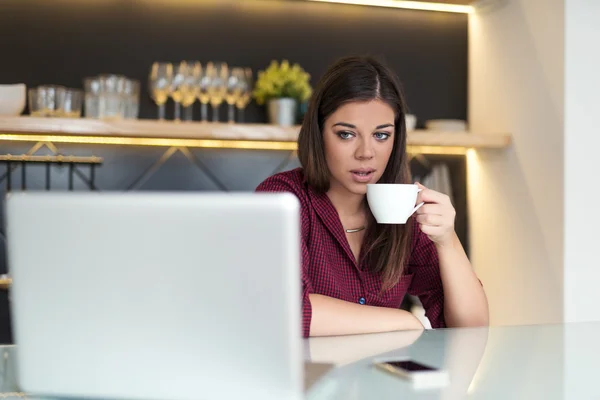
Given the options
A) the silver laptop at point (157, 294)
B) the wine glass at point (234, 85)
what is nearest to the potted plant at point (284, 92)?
the wine glass at point (234, 85)

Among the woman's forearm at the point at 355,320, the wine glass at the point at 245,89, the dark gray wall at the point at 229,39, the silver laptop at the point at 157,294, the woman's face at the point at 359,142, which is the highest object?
the dark gray wall at the point at 229,39

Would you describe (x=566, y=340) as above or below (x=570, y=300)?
above

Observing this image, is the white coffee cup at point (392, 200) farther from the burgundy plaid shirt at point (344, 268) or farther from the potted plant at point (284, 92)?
the potted plant at point (284, 92)

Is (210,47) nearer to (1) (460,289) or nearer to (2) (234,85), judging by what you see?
(2) (234,85)

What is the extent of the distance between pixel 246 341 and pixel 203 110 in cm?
196

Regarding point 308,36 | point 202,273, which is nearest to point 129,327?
point 202,273

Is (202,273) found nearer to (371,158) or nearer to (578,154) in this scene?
(371,158)

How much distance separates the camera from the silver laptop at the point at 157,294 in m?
0.70

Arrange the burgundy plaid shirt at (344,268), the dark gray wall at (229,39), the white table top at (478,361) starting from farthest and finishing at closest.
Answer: the dark gray wall at (229,39) → the burgundy plaid shirt at (344,268) → the white table top at (478,361)

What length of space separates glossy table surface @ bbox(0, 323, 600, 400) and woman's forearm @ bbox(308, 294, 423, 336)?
5cm

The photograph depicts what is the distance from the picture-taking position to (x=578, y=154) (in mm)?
2455

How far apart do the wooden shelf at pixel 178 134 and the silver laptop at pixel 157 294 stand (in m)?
1.66

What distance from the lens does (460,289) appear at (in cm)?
155

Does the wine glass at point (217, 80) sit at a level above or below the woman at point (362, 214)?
above
